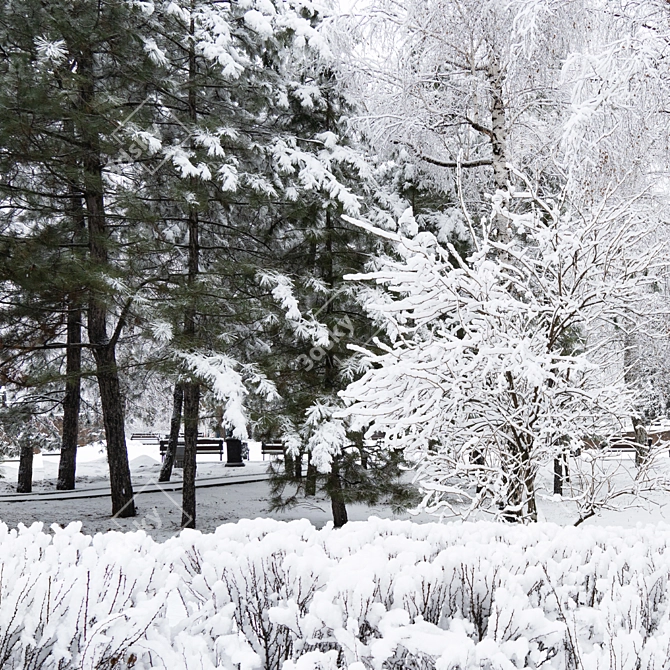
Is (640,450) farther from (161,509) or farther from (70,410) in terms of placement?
(70,410)

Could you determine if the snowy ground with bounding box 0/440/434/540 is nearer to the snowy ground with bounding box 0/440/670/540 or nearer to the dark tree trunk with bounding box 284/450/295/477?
the snowy ground with bounding box 0/440/670/540

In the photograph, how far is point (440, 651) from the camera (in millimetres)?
1778

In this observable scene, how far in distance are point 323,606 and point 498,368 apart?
139 inches

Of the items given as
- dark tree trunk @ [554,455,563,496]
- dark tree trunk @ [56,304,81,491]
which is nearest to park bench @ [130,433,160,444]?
dark tree trunk @ [56,304,81,491]

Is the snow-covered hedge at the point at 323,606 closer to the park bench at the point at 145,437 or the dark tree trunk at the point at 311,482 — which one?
the dark tree trunk at the point at 311,482

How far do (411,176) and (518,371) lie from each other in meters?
9.33

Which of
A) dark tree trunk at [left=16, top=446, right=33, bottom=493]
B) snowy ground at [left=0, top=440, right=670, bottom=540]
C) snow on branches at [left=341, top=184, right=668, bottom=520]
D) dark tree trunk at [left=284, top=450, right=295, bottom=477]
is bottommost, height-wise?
snowy ground at [left=0, top=440, right=670, bottom=540]

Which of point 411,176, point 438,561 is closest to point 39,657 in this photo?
point 438,561

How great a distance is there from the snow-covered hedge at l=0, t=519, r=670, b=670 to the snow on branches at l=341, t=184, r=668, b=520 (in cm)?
205

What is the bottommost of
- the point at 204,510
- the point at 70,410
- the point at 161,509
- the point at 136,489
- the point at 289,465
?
the point at 204,510

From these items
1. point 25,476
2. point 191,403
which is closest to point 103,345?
point 191,403

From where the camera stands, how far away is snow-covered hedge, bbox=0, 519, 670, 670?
1780mm

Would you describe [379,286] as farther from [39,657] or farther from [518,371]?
[39,657]

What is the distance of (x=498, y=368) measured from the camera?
506 centimetres
